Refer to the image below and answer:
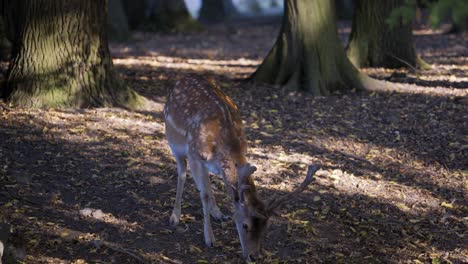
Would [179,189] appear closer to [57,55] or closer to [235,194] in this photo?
[235,194]

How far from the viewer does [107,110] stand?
9469mm


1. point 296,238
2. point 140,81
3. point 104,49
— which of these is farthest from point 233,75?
point 296,238

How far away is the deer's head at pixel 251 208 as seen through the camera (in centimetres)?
537

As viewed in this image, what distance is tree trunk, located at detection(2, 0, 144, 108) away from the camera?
9250mm

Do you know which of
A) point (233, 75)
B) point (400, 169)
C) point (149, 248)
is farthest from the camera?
point (233, 75)

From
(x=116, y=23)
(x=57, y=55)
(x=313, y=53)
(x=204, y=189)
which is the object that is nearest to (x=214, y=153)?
(x=204, y=189)

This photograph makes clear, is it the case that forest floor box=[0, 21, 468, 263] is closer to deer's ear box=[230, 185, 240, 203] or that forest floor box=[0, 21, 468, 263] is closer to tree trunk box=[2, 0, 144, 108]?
tree trunk box=[2, 0, 144, 108]

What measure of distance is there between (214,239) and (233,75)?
661 centimetres

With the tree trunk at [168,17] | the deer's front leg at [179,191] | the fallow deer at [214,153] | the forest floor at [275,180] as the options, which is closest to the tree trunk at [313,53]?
the forest floor at [275,180]

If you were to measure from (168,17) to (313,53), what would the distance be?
984cm

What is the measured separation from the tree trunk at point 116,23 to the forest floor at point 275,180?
18.9 feet

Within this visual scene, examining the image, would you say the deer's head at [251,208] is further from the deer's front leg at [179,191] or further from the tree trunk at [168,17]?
the tree trunk at [168,17]

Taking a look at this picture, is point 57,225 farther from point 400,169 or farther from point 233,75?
point 233,75

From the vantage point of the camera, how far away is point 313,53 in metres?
11.3
